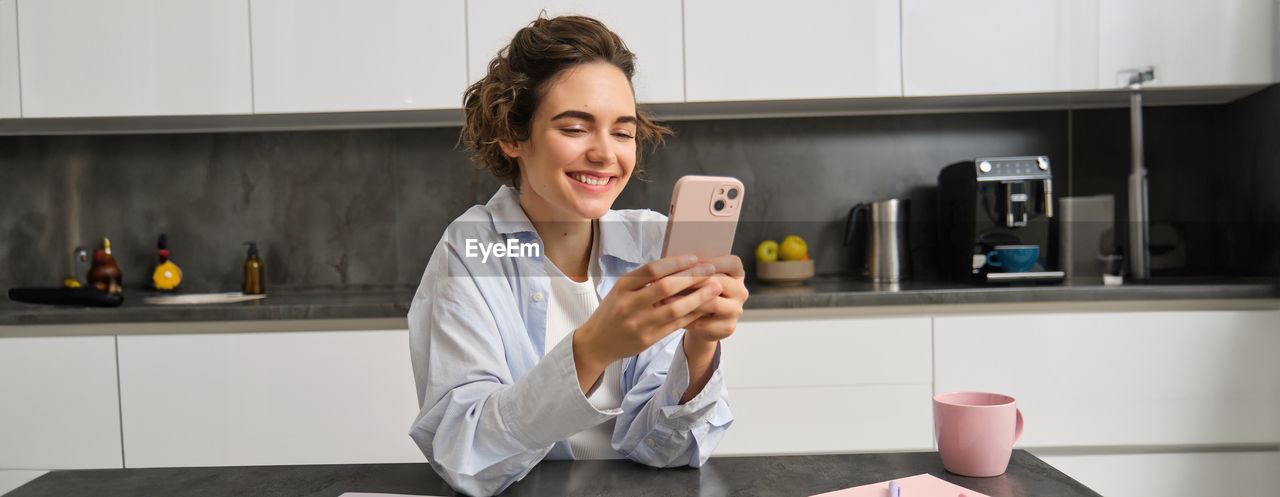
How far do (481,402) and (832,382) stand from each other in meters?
1.32

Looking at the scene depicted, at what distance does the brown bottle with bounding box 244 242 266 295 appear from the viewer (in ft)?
7.99

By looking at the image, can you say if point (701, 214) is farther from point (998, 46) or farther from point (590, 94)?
point (998, 46)

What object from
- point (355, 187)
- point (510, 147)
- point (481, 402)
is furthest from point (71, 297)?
point (481, 402)

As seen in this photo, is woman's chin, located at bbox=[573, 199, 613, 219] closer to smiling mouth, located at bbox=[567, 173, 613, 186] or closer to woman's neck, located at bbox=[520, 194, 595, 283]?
smiling mouth, located at bbox=[567, 173, 613, 186]

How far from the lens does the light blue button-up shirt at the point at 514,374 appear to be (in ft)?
2.49

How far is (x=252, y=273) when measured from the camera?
7.98 feet

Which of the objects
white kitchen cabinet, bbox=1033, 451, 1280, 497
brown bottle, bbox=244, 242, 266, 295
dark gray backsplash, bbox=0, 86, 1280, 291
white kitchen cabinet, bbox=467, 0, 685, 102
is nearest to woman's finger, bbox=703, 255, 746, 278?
white kitchen cabinet, bbox=467, 0, 685, 102

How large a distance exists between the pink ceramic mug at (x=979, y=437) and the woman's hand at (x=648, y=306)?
27 centimetres

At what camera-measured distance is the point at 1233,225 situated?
7.58 feet

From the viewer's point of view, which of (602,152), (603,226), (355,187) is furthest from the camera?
(355,187)

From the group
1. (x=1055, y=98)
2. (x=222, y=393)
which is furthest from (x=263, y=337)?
(x=1055, y=98)

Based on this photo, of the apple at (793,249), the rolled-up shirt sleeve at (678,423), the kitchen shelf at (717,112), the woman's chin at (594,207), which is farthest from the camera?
the apple at (793,249)

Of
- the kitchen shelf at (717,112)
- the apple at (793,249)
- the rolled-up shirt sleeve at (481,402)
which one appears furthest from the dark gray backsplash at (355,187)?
the rolled-up shirt sleeve at (481,402)

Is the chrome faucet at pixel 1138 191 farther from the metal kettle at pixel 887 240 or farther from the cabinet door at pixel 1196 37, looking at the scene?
the metal kettle at pixel 887 240
